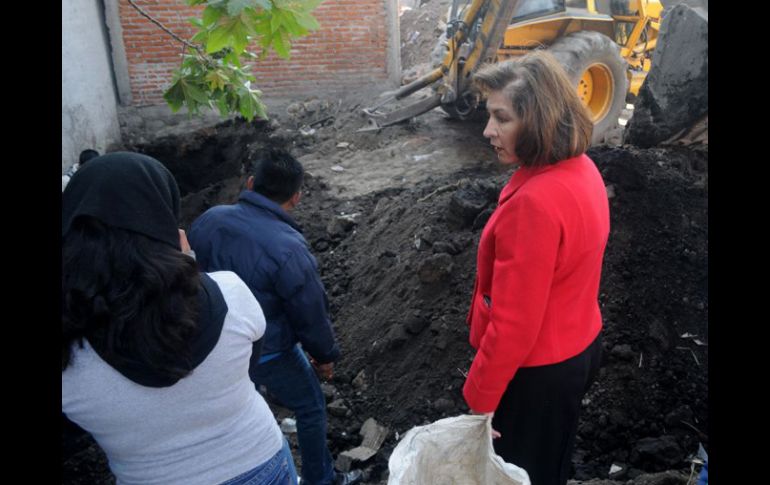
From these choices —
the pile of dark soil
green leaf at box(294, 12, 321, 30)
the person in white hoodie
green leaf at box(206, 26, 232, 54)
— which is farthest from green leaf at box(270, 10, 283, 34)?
the pile of dark soil

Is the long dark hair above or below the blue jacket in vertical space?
above

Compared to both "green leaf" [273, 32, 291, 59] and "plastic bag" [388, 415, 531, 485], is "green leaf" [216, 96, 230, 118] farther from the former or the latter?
"plastic bag" [388, 415, 531, 485]

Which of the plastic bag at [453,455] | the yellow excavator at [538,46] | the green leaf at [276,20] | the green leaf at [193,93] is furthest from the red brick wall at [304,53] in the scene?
the plastic bag at [453,455]

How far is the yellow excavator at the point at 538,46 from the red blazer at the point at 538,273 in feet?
18.0

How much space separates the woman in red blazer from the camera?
1.96 m

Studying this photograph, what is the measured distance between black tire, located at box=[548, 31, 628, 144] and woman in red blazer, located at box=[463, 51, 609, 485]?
18.5 feet

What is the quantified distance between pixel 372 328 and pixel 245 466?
3.04m

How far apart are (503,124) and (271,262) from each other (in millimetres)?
1234

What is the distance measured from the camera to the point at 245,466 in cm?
181

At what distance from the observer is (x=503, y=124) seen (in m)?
2.10

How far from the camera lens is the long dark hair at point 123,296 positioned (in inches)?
55.8

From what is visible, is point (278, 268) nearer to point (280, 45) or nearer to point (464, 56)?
point (280, 45)

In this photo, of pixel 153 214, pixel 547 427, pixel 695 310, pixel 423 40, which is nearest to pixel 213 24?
pixel 153 214

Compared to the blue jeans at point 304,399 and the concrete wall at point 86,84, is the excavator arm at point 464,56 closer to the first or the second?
the concrete wall at point 86,84
